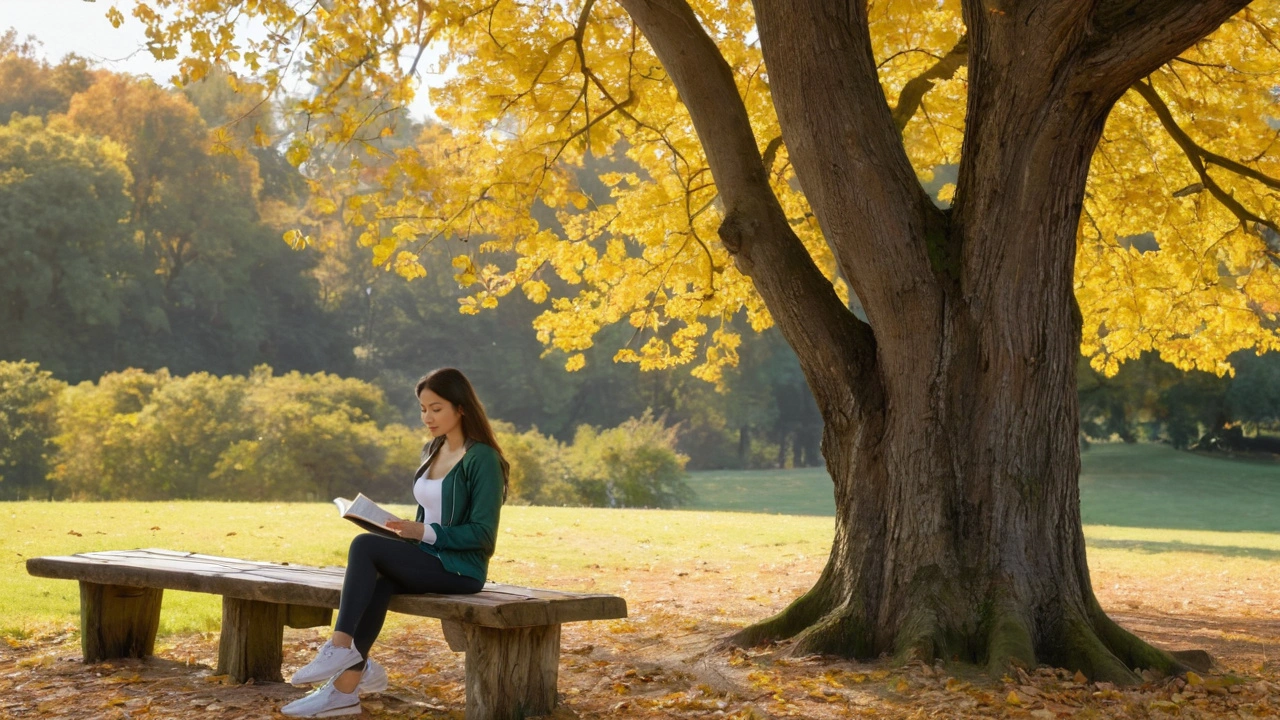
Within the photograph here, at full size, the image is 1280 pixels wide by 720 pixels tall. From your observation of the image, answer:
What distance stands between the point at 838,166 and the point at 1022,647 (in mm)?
2646

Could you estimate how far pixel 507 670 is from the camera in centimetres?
480

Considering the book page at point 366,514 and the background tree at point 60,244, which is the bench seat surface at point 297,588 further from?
the background tree at point 60,244

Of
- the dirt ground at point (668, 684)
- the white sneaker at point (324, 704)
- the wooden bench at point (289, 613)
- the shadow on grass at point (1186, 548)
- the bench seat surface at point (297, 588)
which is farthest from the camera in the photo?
the shadow on grass at point (1186, 548)

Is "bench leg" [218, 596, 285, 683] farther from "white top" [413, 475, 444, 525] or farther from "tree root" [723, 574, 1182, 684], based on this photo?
"tree root" [723, 574, 1182, 684]

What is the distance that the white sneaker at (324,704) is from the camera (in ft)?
15.8

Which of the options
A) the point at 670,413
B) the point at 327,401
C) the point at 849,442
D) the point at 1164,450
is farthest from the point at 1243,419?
the point at 849,442

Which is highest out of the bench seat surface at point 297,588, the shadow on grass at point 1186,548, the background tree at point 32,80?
the background tree at point 32,80

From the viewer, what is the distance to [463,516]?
502 centimetres

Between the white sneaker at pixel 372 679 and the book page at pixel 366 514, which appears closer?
the book page at pixel 366 514

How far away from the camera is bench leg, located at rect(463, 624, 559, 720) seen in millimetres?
4773

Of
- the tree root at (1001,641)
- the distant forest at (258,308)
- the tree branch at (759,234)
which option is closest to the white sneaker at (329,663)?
the tree root at (1001,641)

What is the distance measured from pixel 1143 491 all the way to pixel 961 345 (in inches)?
1282

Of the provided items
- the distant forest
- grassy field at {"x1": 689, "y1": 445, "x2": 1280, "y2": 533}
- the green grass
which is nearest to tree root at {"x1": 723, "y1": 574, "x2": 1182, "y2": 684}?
the green grass

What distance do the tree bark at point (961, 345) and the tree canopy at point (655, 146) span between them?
228 centimetres
